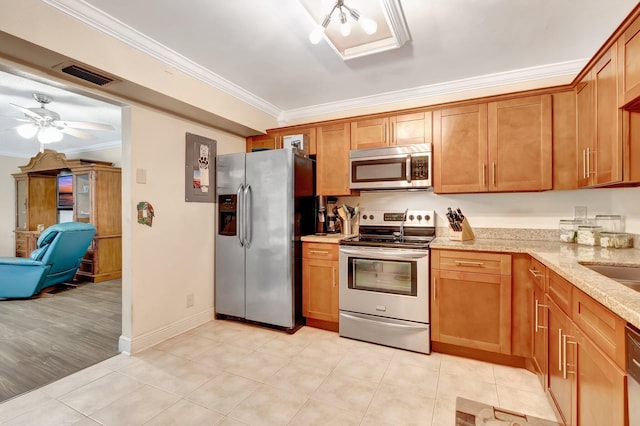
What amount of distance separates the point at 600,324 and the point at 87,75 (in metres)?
3.15

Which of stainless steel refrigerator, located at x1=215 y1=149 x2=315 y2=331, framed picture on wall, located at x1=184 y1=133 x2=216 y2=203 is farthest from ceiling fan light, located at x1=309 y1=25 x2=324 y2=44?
framed picture on wall, located at x1=184 y1=133 x2=216 y2=203

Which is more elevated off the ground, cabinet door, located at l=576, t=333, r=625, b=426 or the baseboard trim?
cabinet door, located at l=576, t=333, r=625, b=426

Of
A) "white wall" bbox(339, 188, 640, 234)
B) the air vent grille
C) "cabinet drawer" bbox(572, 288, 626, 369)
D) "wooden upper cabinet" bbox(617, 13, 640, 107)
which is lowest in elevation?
"cabinet drawer" bbox(572, 288, 626, 369)

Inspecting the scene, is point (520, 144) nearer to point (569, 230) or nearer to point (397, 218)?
point (569, 230)

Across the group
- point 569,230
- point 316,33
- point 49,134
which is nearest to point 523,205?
point 569,230

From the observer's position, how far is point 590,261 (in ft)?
5.36

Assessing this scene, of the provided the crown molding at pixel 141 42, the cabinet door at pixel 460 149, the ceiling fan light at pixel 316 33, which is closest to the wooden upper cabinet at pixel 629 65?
the cabinet door at pixel 460 149

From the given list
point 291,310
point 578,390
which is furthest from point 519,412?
point 291,310

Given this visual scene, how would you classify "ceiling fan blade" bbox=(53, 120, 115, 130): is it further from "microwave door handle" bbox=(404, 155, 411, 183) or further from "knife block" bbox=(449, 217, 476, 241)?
"knife block" bbox=(449, 217, 476, 241)

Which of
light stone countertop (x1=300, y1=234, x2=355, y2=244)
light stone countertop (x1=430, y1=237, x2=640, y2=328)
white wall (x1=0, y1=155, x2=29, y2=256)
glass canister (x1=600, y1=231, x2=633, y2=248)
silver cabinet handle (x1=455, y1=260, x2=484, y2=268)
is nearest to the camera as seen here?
light stone countertop (x1=430, y1=237, x2=640, y2=328)

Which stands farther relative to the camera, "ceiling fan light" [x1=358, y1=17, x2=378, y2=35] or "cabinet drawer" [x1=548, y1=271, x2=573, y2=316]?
"ceiling fan light" [x1=358, y1=17, x2=378, y2=35]

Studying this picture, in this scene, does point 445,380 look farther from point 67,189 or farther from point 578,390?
point 67,189

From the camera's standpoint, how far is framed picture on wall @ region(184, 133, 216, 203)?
3004 mm

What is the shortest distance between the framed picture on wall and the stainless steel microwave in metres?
1.53
